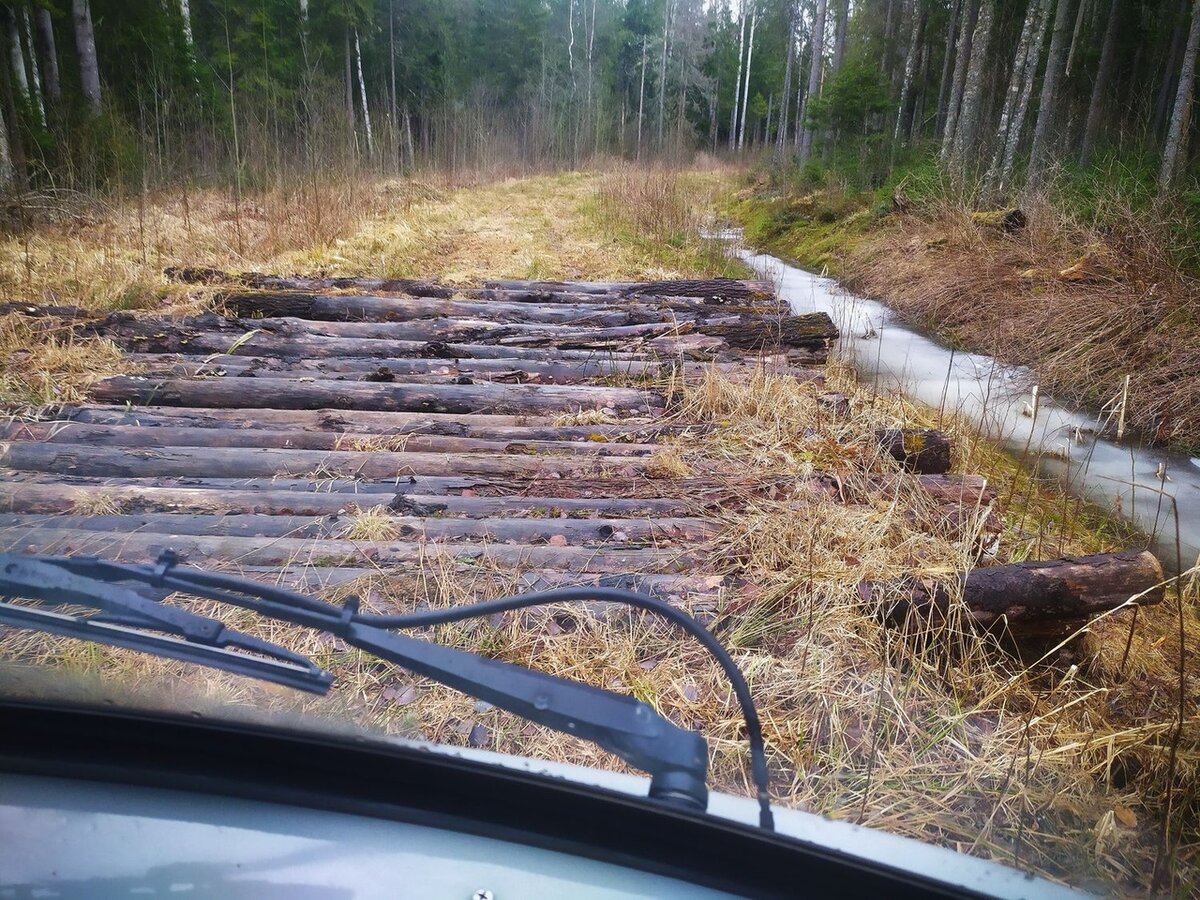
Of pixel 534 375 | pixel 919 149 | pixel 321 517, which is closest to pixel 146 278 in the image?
pixel 534 375

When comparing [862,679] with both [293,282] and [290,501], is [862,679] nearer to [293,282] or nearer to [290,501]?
[290,501]

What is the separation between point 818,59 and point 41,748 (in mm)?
23927

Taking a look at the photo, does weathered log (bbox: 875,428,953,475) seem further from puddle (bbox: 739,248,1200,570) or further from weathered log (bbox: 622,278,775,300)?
weathered log (bbox: 622,278,775,300)

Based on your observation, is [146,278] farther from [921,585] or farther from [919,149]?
[919,149]

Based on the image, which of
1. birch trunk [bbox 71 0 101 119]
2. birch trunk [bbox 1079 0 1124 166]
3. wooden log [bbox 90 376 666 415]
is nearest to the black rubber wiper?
wooden log [bbox 90 376 666 415]

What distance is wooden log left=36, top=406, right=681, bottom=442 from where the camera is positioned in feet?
13.7

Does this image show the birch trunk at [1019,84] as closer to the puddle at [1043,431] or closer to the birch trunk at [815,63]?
the puddle at [1043,431]

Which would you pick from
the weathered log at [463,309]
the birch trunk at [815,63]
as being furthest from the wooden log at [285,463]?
the birch trunk at [815,63]

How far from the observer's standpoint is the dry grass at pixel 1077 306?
19.7 feet

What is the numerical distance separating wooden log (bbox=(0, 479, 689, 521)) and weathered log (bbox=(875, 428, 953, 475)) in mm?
1337

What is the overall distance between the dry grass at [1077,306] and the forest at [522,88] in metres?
1.03

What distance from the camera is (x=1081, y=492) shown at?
4660 mm

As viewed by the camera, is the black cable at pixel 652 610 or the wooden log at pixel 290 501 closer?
the black cable at pixel 652 610

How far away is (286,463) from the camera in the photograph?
3.75m
